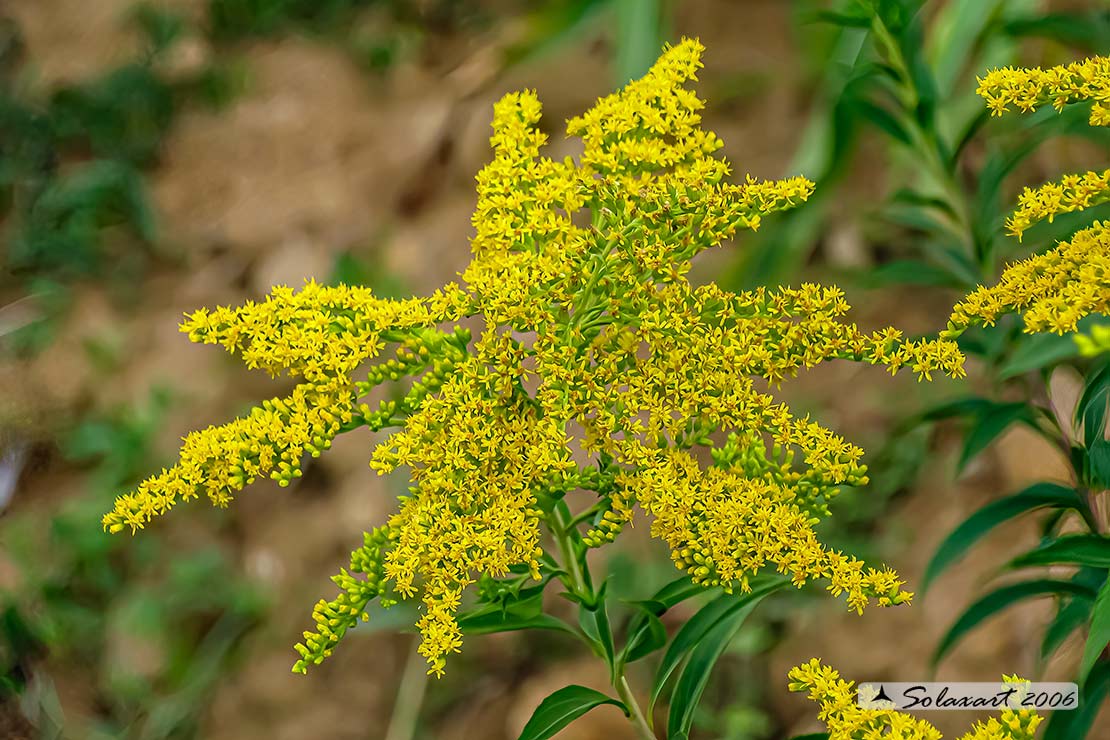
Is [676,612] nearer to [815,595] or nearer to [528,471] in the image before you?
[815,595]

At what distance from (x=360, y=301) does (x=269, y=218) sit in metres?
2.01

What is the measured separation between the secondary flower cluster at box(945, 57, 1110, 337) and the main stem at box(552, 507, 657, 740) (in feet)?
1.36

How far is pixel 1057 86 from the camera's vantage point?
1.05 meters

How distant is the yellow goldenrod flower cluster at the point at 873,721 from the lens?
3.21ft

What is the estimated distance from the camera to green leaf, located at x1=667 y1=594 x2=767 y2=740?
3.94 ft

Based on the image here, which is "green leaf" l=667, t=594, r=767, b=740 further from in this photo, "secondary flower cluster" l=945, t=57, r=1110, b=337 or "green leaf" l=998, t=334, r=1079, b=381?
"green leaf" l=998, t=334, r=1079, b=381

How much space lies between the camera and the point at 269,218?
9.95 feet

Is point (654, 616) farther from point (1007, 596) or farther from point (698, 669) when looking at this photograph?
point (1007, 596)

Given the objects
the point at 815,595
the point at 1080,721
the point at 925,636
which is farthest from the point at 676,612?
the point at 1080,721

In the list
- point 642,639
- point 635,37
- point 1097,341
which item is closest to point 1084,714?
point 642,639

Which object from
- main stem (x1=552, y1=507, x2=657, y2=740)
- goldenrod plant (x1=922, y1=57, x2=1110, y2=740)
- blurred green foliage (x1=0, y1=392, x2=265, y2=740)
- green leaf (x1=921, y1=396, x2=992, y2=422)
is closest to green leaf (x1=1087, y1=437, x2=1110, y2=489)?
goldenrod plant (x1=922, y1=57, x2=1110, y2=740)

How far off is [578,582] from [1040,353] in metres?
0.72

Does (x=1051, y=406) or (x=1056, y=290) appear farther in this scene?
(x=1051, y=406)

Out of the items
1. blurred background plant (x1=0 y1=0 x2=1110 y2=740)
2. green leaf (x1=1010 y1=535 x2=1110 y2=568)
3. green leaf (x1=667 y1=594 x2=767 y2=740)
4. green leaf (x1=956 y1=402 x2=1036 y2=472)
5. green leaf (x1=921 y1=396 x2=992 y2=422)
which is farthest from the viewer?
blurred background plant (x1=0 y1=0 x2=1110 y2=740)
